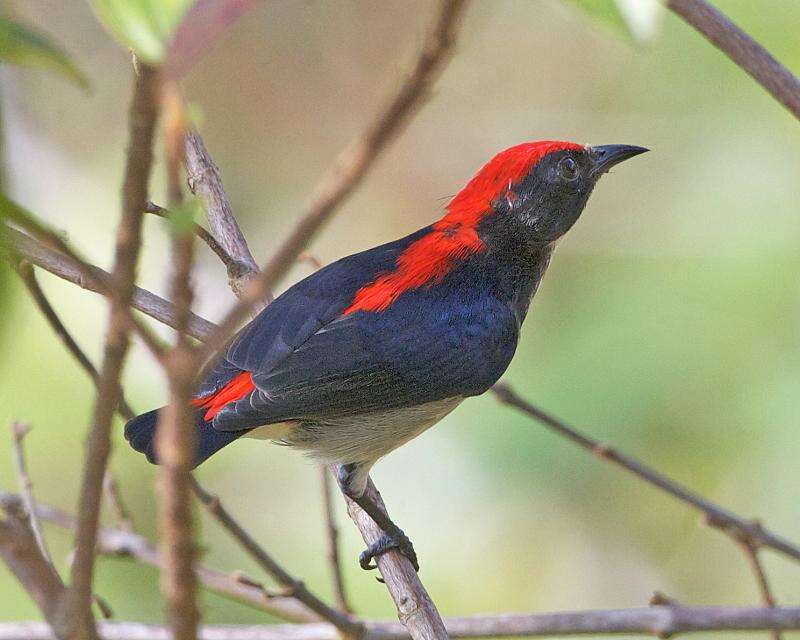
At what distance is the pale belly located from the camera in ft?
9.96

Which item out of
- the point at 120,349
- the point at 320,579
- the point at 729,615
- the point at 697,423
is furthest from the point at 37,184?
the point at 120,349

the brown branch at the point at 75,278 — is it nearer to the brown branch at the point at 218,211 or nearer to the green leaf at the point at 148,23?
the brown branch at the point at 218,211

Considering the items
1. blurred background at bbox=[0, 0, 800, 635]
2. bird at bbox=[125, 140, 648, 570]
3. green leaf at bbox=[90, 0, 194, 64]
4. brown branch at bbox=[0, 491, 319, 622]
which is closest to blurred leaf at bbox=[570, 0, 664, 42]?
green leaf at bbox=[90, 0, 194, 64]

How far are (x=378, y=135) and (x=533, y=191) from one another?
2.84 metres

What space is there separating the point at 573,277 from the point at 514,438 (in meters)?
0.91

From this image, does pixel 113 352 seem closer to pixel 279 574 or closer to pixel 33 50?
pixel 33 50

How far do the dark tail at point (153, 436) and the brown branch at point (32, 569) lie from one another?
1.73 metres

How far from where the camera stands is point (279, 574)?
2539mm

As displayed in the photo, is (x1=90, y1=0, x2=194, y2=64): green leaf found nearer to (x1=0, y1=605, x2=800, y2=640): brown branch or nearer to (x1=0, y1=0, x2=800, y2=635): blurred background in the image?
(x1=0, y1=605, x2=800, y2=640): brown branch

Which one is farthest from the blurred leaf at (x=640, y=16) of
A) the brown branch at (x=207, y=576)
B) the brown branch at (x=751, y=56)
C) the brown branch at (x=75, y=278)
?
the brown branch at (x=207, y=576)

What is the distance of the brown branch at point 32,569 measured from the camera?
32.5 inches

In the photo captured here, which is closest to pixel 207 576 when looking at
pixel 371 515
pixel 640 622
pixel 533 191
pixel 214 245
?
pixel 371 515

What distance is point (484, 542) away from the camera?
469cm

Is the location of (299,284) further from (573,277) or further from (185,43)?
(185,43)
